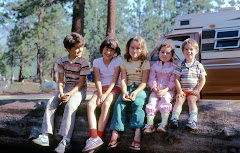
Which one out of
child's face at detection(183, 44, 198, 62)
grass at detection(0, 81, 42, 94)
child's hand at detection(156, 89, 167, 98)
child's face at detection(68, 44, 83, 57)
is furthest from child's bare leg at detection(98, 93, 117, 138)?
grass at detection(0, 81, 42, 94)

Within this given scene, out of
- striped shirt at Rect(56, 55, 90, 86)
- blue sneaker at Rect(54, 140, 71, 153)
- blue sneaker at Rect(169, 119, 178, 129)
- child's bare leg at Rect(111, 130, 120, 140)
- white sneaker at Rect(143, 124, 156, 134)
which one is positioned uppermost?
striped shirt at Rect(56, 55, 90, 86)

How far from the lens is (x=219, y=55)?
Answer: 6.35 meters

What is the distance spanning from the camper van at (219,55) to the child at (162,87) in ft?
8.07

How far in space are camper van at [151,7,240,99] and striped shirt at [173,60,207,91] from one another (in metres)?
2.62

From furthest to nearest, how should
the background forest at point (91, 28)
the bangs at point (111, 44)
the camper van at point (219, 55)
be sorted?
the background forest at point (91, 28)
the camper van at point (219, 55)
the bangs at point (111, 44)

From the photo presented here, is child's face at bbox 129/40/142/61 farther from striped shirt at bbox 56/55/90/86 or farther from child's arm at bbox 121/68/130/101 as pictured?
striped shirt at bbox 56/55/90/86

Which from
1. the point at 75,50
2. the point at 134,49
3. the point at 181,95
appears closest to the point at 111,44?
the point at 134,49

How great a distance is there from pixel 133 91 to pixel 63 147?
1.21 meters

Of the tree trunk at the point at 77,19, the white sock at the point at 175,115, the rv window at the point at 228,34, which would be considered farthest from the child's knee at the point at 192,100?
the tree trunk at the point at 77,19

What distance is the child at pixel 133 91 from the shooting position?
3191 mm

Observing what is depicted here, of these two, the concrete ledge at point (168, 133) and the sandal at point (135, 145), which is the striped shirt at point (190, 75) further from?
the sandal at point (135, 145)

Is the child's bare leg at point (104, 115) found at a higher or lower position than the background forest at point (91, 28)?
lower

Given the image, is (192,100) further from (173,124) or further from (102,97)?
(102,97)

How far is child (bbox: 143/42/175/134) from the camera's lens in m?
3.15
